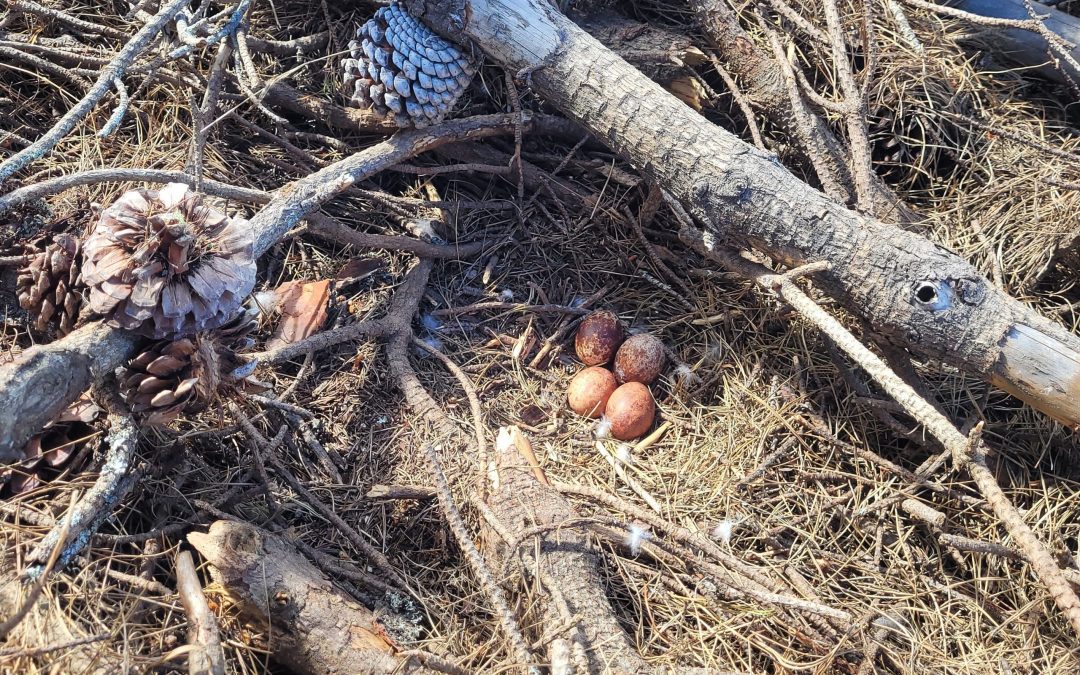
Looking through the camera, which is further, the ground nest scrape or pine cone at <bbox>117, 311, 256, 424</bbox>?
the ground nest scrape

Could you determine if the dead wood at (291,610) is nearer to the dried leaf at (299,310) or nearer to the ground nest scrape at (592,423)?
the ground nest scrape at (592,423)

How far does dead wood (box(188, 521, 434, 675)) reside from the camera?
1620 mm

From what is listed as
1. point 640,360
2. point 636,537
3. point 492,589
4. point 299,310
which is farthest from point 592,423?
point 299,310

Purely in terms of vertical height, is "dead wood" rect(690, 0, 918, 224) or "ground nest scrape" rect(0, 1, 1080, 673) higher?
"dead wood" rect(690, 0, 918, 224)

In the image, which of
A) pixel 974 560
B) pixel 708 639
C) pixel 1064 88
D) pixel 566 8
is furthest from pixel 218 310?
pixel 1064 88

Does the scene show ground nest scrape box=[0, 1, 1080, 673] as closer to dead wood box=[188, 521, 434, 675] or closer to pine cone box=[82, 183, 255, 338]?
dead wood box=[188, 521, 434, 675]

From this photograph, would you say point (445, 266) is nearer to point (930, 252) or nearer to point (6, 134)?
point (6, 134)

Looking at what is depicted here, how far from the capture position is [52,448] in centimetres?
173

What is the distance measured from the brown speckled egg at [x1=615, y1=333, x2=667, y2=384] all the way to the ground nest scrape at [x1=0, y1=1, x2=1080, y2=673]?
10 cm

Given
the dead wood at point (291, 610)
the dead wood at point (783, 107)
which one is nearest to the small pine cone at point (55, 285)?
the dead wood at point (291, 610)

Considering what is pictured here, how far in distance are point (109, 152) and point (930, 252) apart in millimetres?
2574

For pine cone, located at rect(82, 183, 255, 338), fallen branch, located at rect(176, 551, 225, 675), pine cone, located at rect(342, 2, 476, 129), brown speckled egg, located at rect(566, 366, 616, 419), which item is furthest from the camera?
brown speckled egg, located at rect(566, 366, 616, 419)

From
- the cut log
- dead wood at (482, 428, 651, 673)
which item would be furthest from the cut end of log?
dead wood at (482, 428, 651, 673)

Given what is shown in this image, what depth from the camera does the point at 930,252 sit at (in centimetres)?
199
